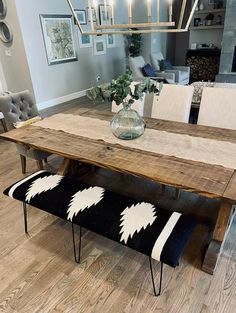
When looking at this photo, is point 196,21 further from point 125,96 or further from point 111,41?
point 125,96

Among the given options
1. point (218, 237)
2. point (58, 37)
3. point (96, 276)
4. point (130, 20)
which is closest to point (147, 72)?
point (58, 37)

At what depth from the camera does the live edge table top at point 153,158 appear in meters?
1.33

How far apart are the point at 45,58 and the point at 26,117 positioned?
248cm

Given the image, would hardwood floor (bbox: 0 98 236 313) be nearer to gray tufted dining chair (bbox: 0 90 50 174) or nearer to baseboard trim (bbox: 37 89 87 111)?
gray tufted dining chair (bbox: 0 90 50 174)

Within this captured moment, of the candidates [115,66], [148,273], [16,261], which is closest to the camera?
[148,273]

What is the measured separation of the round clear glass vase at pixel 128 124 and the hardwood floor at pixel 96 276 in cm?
79

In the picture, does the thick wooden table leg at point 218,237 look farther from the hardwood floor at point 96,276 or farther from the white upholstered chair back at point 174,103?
the white upholstered chair back at point 174,103

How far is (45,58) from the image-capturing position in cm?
495

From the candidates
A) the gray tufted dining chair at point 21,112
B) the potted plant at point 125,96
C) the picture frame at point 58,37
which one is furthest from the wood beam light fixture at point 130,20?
the picture frame at point 58,37

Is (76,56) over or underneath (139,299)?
over

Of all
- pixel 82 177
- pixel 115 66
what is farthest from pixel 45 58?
pixel 82 177

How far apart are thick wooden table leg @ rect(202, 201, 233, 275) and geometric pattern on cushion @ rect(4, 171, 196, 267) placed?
0.69ft

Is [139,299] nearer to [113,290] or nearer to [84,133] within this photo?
[113,290]

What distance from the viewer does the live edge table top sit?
4.36ft
